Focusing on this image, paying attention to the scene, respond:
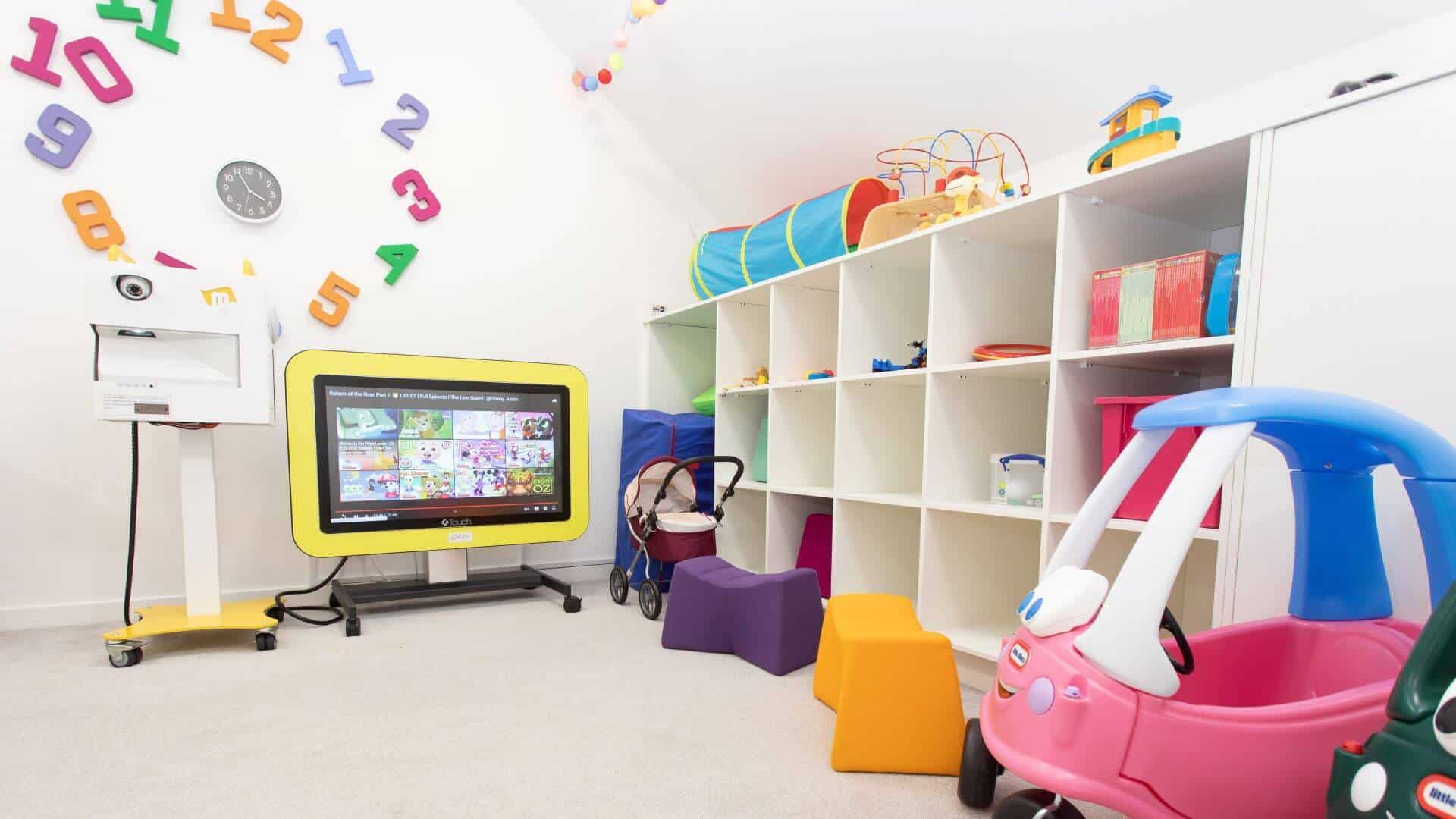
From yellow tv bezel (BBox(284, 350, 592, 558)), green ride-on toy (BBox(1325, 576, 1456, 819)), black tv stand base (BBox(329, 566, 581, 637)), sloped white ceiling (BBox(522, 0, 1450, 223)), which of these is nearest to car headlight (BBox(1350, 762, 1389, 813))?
green ride-on toy (BBox(1325, 576, 1456, 819))

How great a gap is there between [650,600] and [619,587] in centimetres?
27

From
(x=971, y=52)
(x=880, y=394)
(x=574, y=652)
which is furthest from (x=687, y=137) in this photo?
(x=574, y=652)

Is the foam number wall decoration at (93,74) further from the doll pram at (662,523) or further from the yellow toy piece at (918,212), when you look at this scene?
the yellow toy piece at (918,212)

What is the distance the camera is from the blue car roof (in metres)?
0.88

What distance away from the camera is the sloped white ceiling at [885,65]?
5.84ft

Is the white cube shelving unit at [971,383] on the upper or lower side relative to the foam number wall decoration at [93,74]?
lower

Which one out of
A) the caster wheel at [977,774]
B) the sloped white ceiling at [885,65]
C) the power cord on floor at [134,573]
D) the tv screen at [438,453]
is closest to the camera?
the caster wheel at [977,774]

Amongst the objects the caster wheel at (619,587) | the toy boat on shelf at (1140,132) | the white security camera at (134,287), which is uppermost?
the toy boat on shelf at (1140,132)

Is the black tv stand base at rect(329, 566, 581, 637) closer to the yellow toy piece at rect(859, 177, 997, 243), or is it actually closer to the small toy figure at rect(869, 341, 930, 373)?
the small toy figure at rect(869, 341, 930, 373)

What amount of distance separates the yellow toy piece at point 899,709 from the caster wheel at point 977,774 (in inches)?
4.3

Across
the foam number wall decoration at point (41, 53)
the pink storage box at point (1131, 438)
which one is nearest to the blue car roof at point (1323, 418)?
the pink storage box at point (1131, 438)

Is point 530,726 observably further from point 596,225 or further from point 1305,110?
point 596,225

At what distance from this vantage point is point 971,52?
87.2 inches

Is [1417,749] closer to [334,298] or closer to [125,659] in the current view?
[125,659]
